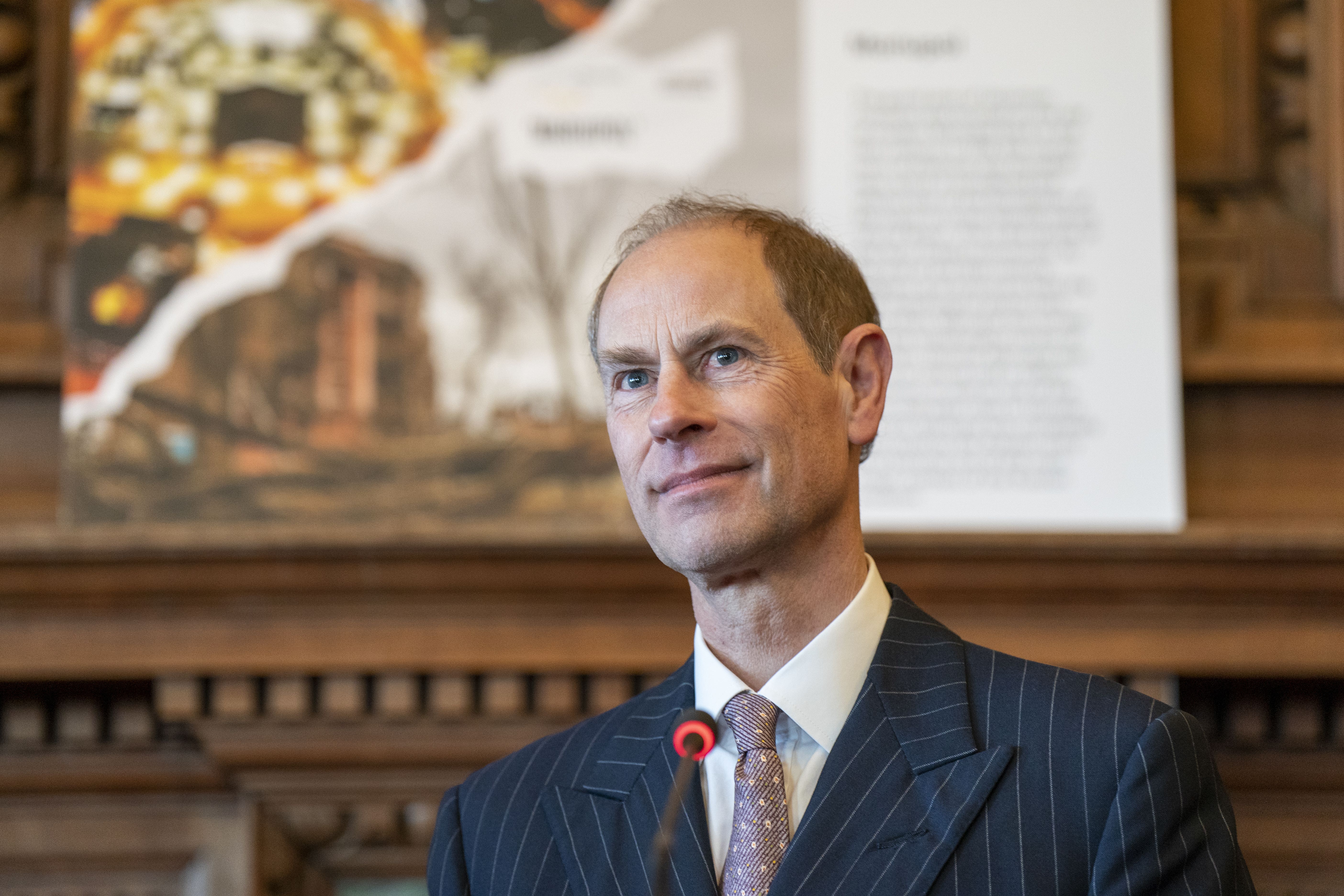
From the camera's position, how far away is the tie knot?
1538 millimetres

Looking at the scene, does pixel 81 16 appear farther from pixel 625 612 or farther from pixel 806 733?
pixel 806 733

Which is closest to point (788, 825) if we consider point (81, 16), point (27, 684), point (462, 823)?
point (462, 823)

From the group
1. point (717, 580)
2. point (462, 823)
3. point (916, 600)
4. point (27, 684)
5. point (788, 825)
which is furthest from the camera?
point (27, 684)

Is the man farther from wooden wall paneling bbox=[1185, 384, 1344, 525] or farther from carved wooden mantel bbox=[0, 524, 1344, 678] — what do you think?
wooden wall paneling bbox=[1185, 384, 1344, 525]

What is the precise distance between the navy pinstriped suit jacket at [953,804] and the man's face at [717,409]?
234 millimetres

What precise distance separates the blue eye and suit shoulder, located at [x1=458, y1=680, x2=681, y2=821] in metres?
0.41

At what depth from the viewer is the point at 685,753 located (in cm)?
134

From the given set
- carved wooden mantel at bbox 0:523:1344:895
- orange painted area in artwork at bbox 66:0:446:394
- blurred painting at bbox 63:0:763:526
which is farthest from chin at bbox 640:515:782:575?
orange painted area in artwork at bbox 66:0:446:394

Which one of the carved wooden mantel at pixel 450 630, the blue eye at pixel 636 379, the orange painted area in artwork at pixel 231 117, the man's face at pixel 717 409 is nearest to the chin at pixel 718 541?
the man's face at pixel 717 409

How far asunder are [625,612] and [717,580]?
121 centimetres

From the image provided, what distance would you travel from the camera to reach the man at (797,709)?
1413mm

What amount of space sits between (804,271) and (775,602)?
43 centimetres

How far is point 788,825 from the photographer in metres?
1.49

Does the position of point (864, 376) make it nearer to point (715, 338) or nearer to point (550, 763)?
point (715, 338)
